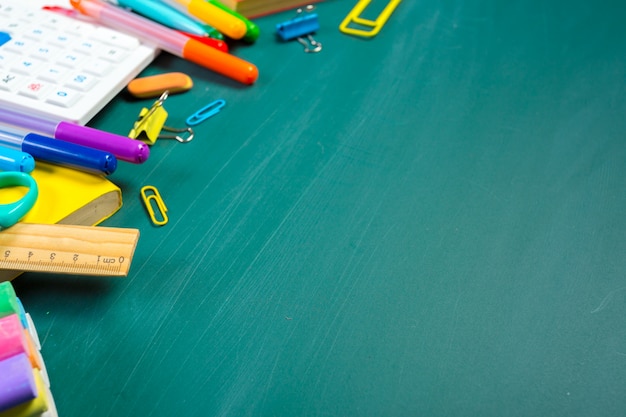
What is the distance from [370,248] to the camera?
62 centimetres

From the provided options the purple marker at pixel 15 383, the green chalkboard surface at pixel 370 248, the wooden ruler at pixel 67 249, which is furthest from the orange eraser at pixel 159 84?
the purple marker at pixel 15 383

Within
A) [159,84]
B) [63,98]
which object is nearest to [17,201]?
[63,98]

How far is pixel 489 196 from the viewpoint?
0.69 meters

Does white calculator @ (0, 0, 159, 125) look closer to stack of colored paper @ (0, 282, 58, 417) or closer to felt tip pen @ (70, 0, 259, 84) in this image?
felt tip pen @ (70, 0, 259, 84)

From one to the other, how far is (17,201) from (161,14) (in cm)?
40

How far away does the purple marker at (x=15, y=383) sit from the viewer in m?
0.39

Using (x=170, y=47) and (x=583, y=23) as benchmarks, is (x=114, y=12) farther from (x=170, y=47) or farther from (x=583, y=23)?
(x=583, y=23)

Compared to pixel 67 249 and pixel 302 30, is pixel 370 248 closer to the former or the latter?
pixel 67 249

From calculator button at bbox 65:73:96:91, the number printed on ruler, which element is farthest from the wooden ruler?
calculator button at bbox 65:73:96:91

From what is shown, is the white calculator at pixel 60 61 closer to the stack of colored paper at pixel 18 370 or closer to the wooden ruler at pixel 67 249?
the wooden ruler at pixel 67 249

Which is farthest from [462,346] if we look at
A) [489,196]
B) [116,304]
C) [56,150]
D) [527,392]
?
[56,150]

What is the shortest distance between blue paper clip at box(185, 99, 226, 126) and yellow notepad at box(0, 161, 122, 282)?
160 mm

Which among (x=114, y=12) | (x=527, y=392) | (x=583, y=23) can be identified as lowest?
(x=527, y=392)

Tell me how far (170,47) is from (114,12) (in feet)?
0.31
